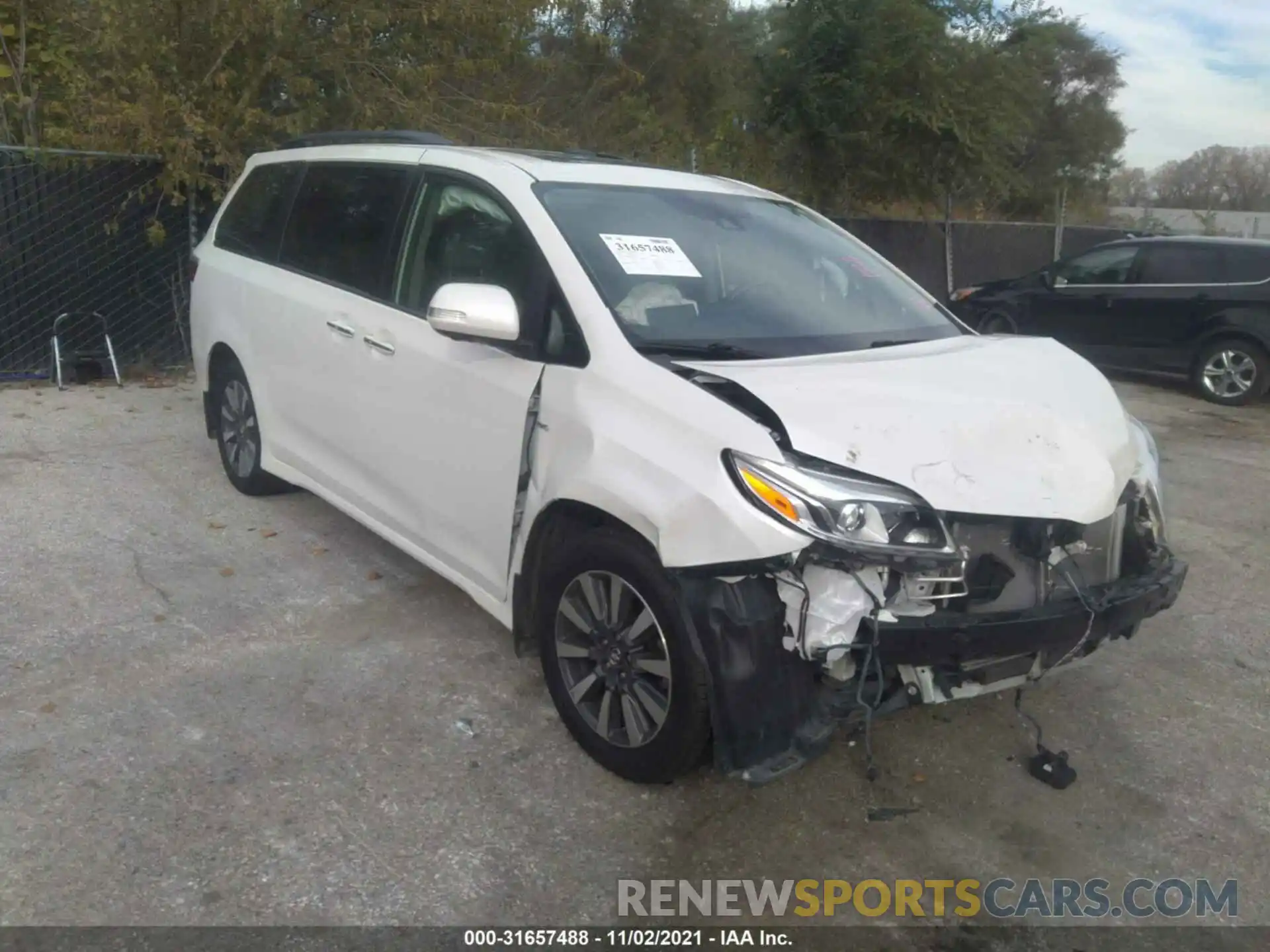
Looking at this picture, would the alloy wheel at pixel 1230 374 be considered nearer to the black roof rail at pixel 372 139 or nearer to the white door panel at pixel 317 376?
the black roof rail at pixel 372 139

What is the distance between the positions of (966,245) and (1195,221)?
1281cm

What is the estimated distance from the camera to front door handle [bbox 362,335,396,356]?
423 cm

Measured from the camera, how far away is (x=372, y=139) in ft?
16.5

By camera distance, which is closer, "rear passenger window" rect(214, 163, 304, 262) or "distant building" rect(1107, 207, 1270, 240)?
"rear passenger window" rect(214, 163, 304, 262)

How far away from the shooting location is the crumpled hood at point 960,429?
2924mm

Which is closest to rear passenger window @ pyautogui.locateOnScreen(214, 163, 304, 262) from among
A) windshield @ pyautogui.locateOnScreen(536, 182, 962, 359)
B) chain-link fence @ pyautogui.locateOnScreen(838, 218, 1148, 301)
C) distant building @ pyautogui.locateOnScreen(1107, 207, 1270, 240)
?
windshield @ pyautogui.locateOnScreen(536, 182, 962, 359)

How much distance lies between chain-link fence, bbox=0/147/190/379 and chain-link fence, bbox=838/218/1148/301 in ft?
31.0

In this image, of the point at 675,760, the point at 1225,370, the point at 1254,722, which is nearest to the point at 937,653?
the point at 675,760

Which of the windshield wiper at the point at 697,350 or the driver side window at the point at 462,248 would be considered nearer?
the windshield wiper at the point at 697,350

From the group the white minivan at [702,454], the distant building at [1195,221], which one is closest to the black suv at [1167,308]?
the white minivan at [702,454]

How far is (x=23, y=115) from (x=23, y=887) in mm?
9493

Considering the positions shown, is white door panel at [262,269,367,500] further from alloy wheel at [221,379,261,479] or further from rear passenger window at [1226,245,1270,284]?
rear passenger window at [1226,245,1270,284]

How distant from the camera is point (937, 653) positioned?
9.48 feet

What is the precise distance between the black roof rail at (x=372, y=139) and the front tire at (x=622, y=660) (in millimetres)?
2120
